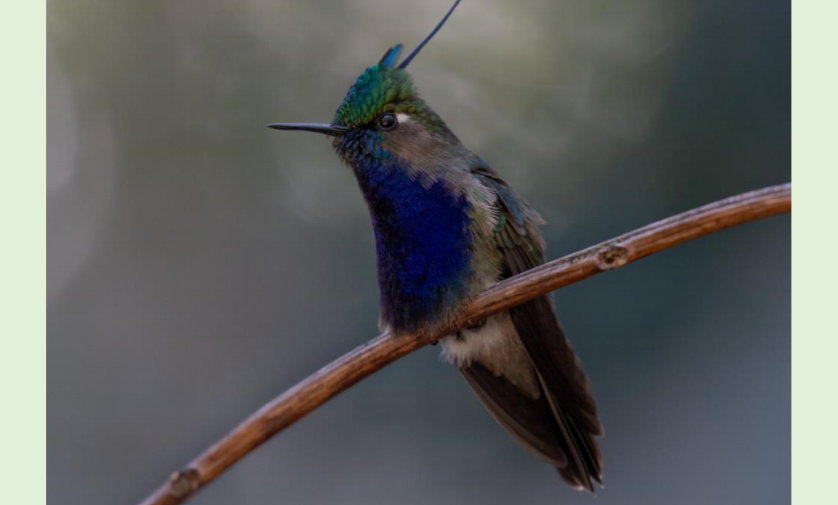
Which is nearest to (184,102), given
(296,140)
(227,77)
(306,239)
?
(227,77)

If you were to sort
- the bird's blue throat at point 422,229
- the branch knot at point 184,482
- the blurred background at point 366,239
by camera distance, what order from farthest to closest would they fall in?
the blurred background at point 366,239, the bird's blue throat at point 422,229, the branch knot at point 184,482

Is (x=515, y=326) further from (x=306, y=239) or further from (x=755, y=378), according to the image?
(x=306, y=239)

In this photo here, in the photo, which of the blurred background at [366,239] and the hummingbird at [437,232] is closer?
the hummingbird at [437,232]

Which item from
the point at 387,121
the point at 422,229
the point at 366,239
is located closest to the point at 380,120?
the point at 387,121

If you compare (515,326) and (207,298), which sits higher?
(207,298)

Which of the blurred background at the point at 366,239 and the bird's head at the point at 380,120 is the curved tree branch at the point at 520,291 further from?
the blurred background at the point at 366,239

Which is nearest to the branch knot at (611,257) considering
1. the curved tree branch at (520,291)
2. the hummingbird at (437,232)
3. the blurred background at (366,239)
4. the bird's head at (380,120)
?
the curved tree branch at (520,291)

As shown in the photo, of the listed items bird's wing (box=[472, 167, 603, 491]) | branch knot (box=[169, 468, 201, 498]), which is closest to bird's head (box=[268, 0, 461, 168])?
bird's wing (box=[472, 167, 603, 491])
